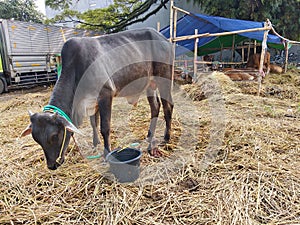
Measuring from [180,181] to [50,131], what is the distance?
4.22ft

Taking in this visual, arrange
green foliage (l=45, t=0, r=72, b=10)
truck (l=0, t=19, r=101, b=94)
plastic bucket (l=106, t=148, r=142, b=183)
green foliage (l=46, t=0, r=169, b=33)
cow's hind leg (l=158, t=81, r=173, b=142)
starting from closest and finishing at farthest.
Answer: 1. plastic bucket (l=106, t=148, r=142, b=183)
2. cow's hind leg (l=158, t=81, r=173, b=142)
3. truck (l=0, t=19, r=101, b=94)
4. green foliage (l=45, t=0, r=72, b=10)
5. green foliage (l=46, t=0, r=169, b=33)

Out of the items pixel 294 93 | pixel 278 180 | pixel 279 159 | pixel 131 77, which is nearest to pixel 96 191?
pixel 131 77

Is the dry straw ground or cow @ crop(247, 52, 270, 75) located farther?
cow @ crop(247, 52, 270, 75)

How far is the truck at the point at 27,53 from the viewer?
835 centimetres

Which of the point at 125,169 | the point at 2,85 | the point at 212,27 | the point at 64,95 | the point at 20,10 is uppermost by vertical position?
the point at 20,10

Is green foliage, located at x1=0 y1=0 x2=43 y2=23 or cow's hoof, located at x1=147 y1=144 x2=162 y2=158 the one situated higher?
green foliage, located at x1=0 y1=0 x2=43 y2=23

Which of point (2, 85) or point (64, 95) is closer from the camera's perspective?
point (64, 95)

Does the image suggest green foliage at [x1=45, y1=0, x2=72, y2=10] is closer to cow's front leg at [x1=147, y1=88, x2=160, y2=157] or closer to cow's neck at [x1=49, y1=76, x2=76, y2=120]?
cow's front leg at [x1=147, y1=88, x2=160, y2=157]

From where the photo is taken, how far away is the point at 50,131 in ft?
5.76

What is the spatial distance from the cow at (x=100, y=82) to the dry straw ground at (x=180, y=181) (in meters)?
0.30

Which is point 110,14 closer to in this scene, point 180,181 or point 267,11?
point 267,11

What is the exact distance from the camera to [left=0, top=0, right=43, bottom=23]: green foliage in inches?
676

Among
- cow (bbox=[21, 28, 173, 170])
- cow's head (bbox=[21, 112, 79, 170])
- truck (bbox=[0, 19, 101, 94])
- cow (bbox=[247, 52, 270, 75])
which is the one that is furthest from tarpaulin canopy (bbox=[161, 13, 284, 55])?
cow's head (bbox=[21, 112, 79, 170])

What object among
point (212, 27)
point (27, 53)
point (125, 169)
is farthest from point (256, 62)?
point (27, 53)
